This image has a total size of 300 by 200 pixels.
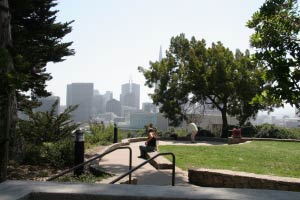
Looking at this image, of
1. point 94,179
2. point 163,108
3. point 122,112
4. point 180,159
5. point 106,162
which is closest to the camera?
point 94,179

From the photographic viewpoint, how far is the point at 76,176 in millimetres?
10023

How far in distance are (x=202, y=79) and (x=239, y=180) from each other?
24690 mm

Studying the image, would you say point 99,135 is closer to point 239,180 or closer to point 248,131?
point 239,180

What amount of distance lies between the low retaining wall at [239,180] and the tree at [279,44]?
1737mm

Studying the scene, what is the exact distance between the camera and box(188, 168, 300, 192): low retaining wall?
8422 millimetres

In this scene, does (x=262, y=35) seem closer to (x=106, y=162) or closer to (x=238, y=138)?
(x=106, y=162)

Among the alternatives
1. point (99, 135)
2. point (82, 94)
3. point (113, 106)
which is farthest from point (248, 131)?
point (113, 106)

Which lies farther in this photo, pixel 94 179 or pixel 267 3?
pixel 94 179

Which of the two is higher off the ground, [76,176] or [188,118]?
[188,118]

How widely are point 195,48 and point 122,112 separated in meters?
146

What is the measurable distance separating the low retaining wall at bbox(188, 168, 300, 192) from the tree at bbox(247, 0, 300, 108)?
174cm

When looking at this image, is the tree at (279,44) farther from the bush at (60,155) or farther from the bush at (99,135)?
the bush at (99,135)

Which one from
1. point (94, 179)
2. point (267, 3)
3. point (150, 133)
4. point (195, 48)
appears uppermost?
point (195, 48)

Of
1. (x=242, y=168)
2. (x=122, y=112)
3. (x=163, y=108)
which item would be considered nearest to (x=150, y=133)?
Answer: (x=242, y=168)
